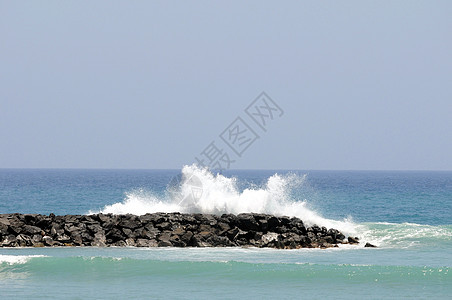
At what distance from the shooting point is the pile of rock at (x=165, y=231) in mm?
24250

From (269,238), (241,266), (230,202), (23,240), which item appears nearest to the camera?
(241,266)

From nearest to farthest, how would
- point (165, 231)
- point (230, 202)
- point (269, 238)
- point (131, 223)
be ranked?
point (269, 238)
point (165, 231)
point (131, 223)
point (230, 202)

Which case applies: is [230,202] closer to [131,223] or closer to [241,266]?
[131,223]

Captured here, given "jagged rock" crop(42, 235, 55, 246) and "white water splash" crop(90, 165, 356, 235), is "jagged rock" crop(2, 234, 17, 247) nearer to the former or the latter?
"jagged rock" crop(42, 235, 55, 246)

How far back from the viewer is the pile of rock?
24250 millimetres

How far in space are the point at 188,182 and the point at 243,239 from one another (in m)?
8.79

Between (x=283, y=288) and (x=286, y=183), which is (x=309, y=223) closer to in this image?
(x=286, y=183)

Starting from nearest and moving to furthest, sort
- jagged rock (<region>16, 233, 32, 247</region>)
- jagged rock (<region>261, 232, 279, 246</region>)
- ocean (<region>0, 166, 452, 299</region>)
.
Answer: ocean (<region>0, 166, 452, 299</region>) → jagged rock (<region>16, 233, 32, 247</region>) → jagged rock (<region>261, 232, 279, 246</region>)

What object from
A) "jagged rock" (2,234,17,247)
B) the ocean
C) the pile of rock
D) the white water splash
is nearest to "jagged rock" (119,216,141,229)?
the pile of rock

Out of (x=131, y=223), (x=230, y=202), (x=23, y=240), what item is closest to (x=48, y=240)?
(x=23, y=240)

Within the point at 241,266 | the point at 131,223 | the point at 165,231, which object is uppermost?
the point at 131,223

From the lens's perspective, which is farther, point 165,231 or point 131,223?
point 131,223

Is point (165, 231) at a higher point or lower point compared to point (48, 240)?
higher

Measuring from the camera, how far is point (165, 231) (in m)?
25.2
